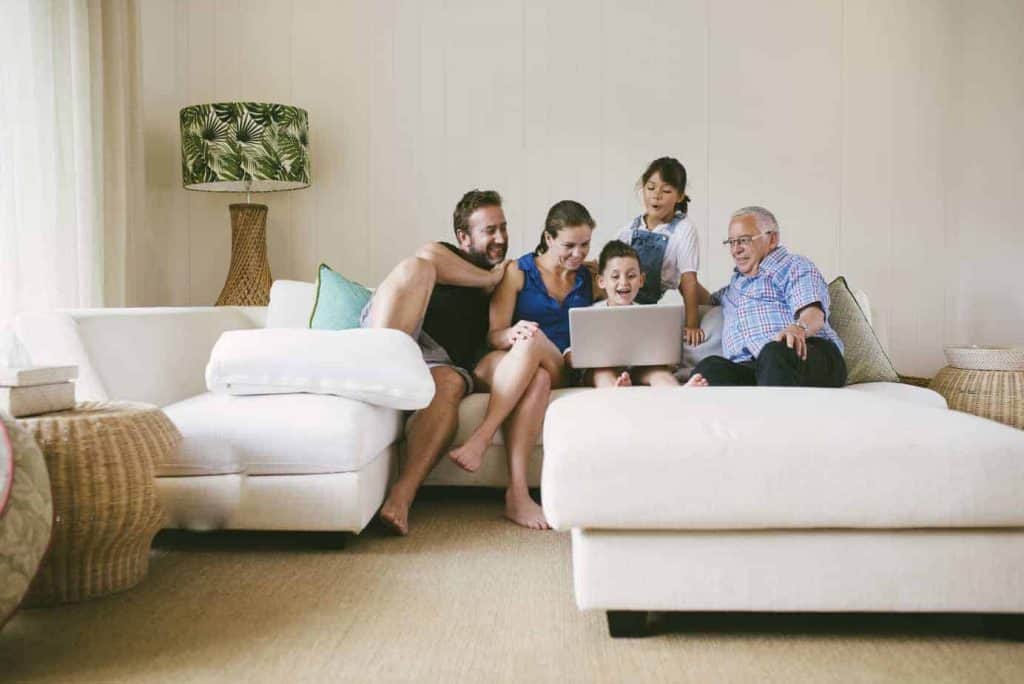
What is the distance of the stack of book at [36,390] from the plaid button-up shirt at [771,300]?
6.34 ft

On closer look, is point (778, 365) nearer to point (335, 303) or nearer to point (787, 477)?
point (787, 477)

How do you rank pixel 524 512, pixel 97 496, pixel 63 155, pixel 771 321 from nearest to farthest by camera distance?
1. pixel 97 496
2. pixel 524 512
3. pixel 771 321
4. pixel 63 155

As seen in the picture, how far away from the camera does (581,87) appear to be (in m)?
3.62

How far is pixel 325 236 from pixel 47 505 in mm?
2478

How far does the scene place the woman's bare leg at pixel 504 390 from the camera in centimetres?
228

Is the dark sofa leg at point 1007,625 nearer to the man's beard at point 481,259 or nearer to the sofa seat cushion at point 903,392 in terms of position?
the sofa seat cushion at point 903,392

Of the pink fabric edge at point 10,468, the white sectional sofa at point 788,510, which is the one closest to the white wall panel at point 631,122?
the white sectional sofa at point 788,510

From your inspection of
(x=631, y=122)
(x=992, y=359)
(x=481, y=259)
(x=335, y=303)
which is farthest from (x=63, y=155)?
(x=992, y=359)

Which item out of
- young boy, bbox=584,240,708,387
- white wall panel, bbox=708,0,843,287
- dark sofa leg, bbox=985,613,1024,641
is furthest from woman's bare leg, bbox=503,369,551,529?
white wall panel, bbox=708,0,843,287

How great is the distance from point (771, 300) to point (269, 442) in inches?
64.3

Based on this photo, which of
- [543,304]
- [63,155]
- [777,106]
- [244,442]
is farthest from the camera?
[777,106]

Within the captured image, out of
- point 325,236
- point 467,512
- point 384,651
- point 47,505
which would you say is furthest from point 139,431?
point 325,236

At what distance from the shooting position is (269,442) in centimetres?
190

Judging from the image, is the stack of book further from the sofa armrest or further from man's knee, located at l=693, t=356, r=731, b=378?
man's knee, located at l=693, t=356, r=731, b=378
